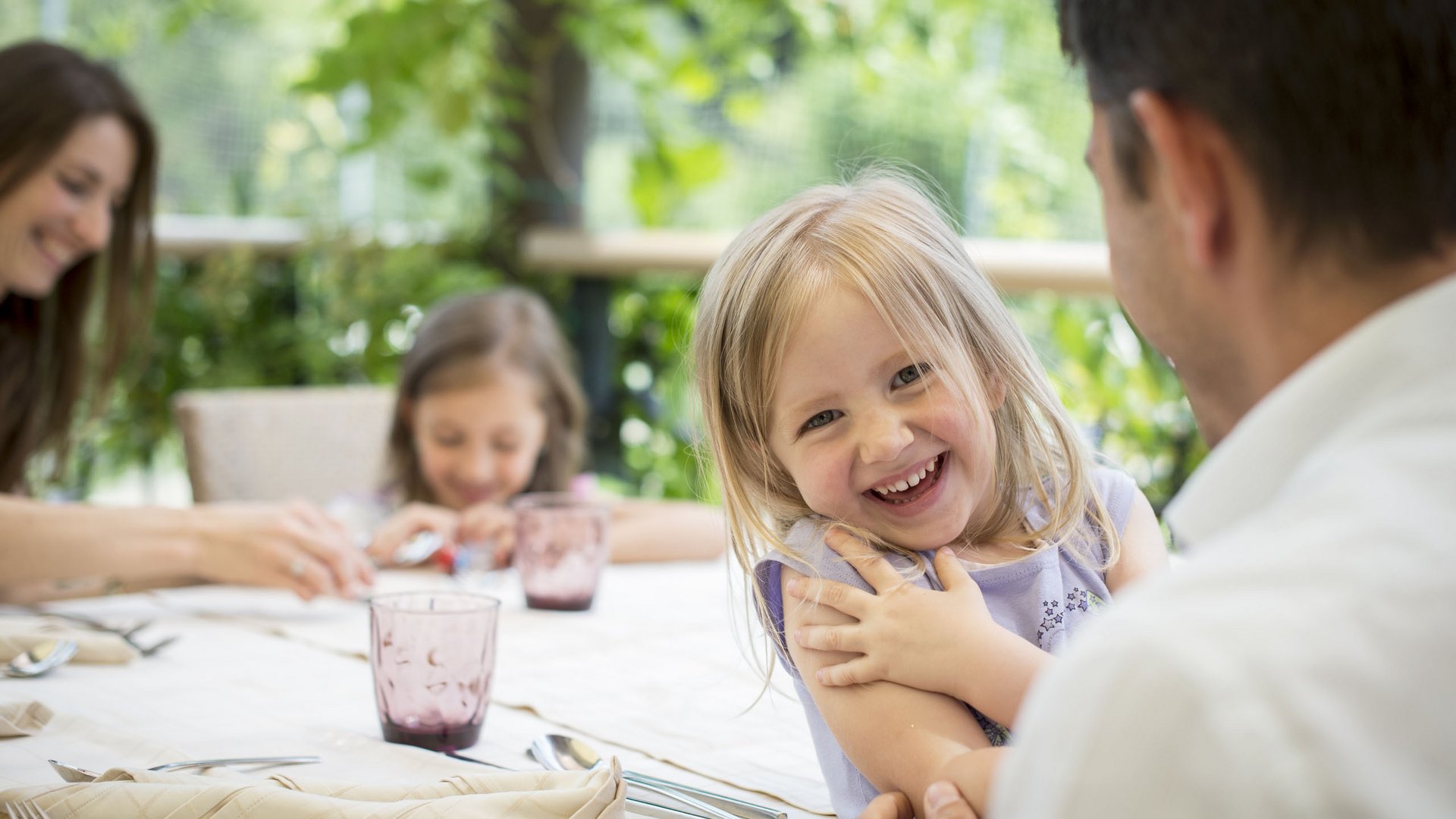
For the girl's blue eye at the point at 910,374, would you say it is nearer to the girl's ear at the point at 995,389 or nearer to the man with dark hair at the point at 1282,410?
the girl's ear at the point at 995,389

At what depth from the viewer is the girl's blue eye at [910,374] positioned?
3.87ft

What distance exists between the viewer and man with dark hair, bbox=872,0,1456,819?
461mm

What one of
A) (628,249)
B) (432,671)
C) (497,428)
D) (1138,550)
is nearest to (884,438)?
(1138,550)

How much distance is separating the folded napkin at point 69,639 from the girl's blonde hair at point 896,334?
2.46ft

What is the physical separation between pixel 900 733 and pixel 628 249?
3082mm

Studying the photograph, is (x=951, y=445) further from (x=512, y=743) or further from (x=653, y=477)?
(x=653, y=477)

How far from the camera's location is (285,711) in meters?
1.29

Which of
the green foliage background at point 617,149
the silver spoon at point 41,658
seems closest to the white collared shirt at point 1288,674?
the silver spoon at point 41,658

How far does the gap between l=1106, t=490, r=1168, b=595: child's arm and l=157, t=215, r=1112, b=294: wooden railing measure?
1984 mm

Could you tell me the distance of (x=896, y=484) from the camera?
46.4 inches

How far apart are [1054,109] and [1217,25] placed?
3.84 meters

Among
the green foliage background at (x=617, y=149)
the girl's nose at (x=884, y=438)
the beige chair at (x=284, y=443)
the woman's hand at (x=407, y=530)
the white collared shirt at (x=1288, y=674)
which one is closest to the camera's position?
the white collared shirt at (x=1288, y=674)

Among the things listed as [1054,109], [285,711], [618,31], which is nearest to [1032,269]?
[1054,109]

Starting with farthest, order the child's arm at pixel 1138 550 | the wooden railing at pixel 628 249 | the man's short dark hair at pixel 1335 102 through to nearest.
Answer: the wooden railing at pixel 628 249
the child's arm at pixel 1138 550
the man's short dark hair at pixel 1335 102
